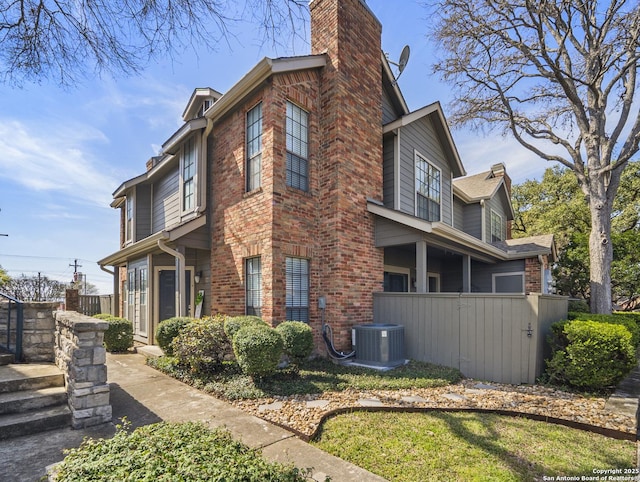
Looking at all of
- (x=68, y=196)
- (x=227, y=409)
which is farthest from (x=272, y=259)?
(x=68, y=196)

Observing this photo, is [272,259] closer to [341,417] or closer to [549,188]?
[341,417]

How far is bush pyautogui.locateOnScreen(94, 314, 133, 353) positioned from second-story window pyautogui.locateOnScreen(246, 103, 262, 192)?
4922 mm

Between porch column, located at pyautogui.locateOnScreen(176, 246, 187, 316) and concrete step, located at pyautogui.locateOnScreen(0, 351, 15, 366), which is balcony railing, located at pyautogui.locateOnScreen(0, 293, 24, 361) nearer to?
concrete step, located at pyautogui.locateOnScreen(0, 351, 15, 366)

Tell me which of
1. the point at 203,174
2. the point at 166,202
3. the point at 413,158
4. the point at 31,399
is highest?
the point at 413,158

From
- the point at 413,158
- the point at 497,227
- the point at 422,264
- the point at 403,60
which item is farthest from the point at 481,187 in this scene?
the point at 422,264

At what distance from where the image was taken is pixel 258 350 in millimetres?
5309

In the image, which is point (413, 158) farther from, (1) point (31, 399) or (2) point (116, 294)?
(2) point (116, 294)

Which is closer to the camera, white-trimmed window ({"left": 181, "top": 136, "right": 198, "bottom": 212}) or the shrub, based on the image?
white-trimmed window ({"left": 181, "top": 136, "right": 198, "bottom": 212})

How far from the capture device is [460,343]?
6871mm

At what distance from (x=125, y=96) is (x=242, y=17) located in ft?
5.56

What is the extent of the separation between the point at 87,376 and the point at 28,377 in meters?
1.05

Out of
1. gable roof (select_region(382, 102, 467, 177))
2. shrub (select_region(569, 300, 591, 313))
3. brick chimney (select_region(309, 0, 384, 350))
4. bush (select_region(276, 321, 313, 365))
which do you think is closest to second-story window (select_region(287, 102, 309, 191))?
brick chimney (select_region(309, 0, 384, 350))

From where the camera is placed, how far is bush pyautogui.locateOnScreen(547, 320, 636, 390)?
224 inches

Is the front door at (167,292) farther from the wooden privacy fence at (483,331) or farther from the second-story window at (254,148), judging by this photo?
the wooden privacy fence at (483,331)
